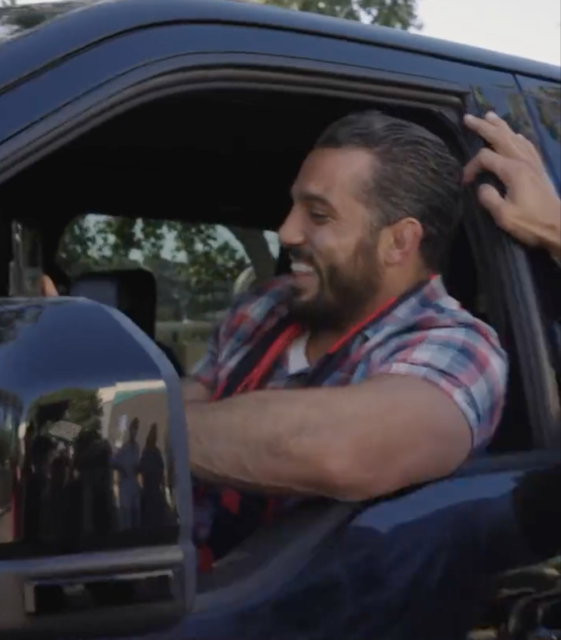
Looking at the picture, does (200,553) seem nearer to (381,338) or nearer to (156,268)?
(381,338)

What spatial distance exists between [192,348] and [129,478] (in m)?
1.69

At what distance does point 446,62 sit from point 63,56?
86cm

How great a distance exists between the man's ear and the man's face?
2 cm

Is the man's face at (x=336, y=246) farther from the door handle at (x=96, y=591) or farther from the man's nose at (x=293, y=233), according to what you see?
the door handle at (x=96, y=591)

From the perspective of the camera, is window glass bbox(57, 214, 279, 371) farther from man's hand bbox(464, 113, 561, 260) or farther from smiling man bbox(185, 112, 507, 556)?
man's hand bbox(464, 113, 561, 260)

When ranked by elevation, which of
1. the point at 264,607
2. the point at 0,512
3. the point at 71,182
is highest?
the point at 71,182

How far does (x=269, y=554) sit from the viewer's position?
72.2 inches

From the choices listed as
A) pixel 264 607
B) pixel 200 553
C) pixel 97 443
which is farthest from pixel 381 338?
pixel 97 443

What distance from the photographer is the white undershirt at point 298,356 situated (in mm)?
2406

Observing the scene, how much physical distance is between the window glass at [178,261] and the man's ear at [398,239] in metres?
0.74

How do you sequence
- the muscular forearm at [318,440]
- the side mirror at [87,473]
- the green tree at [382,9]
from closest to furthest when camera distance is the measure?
the side mirror at [87,473] < the muscular forearm at [318,440] < the green tree at [382,9]

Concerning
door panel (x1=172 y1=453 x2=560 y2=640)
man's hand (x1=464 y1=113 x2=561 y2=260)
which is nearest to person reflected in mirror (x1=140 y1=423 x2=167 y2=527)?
door panel (x1=172 y1=453 x2=560 y2=640)

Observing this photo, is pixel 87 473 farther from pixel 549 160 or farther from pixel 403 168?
pixel 549 160

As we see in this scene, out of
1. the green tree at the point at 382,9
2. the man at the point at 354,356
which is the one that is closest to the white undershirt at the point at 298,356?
the man at the point at 354,356
